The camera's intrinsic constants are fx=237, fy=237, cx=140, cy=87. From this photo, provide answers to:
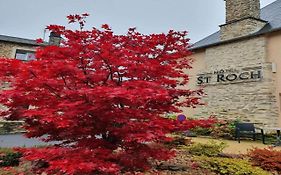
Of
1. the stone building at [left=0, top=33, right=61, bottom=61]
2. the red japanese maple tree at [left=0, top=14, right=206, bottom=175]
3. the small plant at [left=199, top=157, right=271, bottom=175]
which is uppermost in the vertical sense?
the stone building at [left=0, top=33, right=61, bottom=61]

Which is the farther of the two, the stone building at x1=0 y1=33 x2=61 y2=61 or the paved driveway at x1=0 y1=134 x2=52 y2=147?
the stone building at x1=0 y1=33 x2=61 y2=61

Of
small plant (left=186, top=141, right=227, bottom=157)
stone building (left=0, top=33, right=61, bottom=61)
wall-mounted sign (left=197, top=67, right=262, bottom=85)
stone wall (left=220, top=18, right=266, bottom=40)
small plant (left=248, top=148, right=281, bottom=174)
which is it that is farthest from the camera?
stone building (left=0, top=33, right=61, bottom=61)

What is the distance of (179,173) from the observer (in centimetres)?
455

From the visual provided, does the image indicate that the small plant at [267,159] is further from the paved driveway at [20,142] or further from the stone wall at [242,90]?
the paved driveway at [20,142]

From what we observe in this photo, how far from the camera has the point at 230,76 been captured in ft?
34.6

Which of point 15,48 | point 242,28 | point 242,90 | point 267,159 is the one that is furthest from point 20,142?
point 242,28

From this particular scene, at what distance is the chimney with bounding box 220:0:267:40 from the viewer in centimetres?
1036

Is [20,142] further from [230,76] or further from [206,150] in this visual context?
[230,76]

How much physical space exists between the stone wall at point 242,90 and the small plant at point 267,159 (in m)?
4.49

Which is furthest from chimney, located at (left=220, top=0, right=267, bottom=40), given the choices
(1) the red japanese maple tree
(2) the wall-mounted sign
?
(1) the red japanese maple tree

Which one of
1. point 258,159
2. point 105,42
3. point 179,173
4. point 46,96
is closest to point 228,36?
point 258,159

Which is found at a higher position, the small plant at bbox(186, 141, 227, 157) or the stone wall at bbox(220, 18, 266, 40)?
the stone wall at bbox(220, 18, 266, 40)

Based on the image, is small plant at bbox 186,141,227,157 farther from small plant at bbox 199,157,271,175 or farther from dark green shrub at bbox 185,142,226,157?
small plant at bbox 199,157,271,175

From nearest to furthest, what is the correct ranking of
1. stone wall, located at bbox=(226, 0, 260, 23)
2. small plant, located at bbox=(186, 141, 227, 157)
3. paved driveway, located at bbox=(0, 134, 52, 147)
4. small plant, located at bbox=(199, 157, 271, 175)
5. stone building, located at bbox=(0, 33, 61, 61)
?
small plant, located at bbox=(199, 157, 271, 175) → small plant, located at bbox=(186, 141, 227, 157) → paved driveway, located at bbox=(0, 134, 52, 147) → stone wall, located at bbox=(226, 0, 260, 23) → stone building, located at bbox=(0, 33, 61, 61)
